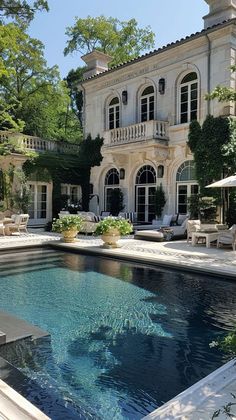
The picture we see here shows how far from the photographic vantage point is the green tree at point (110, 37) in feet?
103

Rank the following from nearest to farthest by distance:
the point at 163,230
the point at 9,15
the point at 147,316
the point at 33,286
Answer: the point at 147,316 → the point at 33,286 → the point at 9,15 → the point at 163,230

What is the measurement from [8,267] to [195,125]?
10932 mm

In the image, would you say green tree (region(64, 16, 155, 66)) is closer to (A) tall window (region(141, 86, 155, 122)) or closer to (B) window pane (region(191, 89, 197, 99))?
(A) tall window (region(141, 86, 155, 122))

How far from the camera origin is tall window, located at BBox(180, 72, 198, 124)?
17.2 m

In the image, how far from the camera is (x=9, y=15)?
12.1 metres

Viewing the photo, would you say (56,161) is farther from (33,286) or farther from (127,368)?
(127,368)

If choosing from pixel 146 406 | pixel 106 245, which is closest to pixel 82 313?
pixel 146 406

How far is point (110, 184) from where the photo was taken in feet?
71.3

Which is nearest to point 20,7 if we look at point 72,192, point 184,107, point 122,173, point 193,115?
point 184,107

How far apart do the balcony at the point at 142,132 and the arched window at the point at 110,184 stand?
2544 millimetres

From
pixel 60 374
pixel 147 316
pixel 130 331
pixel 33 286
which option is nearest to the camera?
pixel 60 374

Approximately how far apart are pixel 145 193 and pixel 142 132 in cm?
351

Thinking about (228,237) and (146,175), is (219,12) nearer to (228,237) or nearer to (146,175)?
(146,175)

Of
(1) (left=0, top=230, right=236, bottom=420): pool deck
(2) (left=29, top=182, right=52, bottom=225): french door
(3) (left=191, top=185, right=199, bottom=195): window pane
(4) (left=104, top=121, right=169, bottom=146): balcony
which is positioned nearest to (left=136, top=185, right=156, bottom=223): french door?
(3) (left=191, top=185, right=199, bottom=195): window pane
